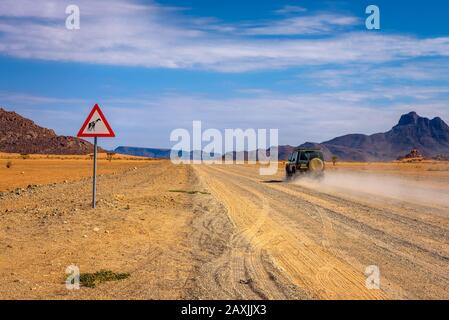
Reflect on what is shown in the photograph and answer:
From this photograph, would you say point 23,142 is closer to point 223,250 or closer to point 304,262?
point 223,250

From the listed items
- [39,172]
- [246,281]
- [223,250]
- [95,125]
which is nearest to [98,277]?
[246,281]

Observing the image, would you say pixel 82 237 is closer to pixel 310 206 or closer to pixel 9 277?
pixel 9 277

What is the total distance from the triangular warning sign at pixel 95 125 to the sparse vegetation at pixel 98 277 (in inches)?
249

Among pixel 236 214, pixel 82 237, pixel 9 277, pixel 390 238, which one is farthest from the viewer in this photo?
pixel 236 214

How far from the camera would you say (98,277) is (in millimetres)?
7664

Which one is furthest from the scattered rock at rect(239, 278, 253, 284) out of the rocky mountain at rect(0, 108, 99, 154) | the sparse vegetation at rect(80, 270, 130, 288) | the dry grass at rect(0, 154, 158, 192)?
the rocky mountain at rect(0, 108, 99, 154)

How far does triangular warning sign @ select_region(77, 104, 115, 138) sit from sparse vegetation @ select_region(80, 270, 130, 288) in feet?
20.7

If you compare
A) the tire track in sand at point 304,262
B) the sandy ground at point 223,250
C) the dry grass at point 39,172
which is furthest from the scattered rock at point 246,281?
the dry grass at point 39,172

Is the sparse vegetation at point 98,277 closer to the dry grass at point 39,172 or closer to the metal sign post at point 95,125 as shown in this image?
the metal sign post at point 95,125

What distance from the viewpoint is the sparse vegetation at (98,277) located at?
7.36 m

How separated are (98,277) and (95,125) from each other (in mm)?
6802
